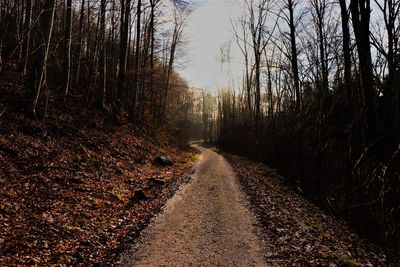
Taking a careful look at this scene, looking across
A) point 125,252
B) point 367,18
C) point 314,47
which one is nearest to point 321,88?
point 367,18

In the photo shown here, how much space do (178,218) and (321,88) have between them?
6.75 m

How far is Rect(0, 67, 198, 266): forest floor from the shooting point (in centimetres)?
614

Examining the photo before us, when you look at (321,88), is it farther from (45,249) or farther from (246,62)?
(246,62)

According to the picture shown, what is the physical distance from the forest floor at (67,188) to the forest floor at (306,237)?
2.74 metres

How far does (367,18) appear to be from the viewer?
9.52 meters

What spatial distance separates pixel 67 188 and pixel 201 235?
4.01 metres

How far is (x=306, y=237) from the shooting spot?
278 inches

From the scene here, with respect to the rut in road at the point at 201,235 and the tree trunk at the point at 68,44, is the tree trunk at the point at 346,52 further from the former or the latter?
the tree trunk at the point at 68,44

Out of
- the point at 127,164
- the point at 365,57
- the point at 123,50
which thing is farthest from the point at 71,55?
the point at 365,57

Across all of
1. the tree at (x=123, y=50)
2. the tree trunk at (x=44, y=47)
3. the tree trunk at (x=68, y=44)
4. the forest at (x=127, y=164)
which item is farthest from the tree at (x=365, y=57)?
the tree at (x=123, y=50)

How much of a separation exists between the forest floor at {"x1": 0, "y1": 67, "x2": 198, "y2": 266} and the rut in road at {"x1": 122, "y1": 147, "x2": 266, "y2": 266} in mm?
441

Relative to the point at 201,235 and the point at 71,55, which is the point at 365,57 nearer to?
the point at 201,235

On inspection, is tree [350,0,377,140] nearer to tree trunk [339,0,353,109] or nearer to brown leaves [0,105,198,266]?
tree trunk [339,0,353,109]

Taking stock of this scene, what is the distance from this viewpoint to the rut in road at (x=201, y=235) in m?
5.93
